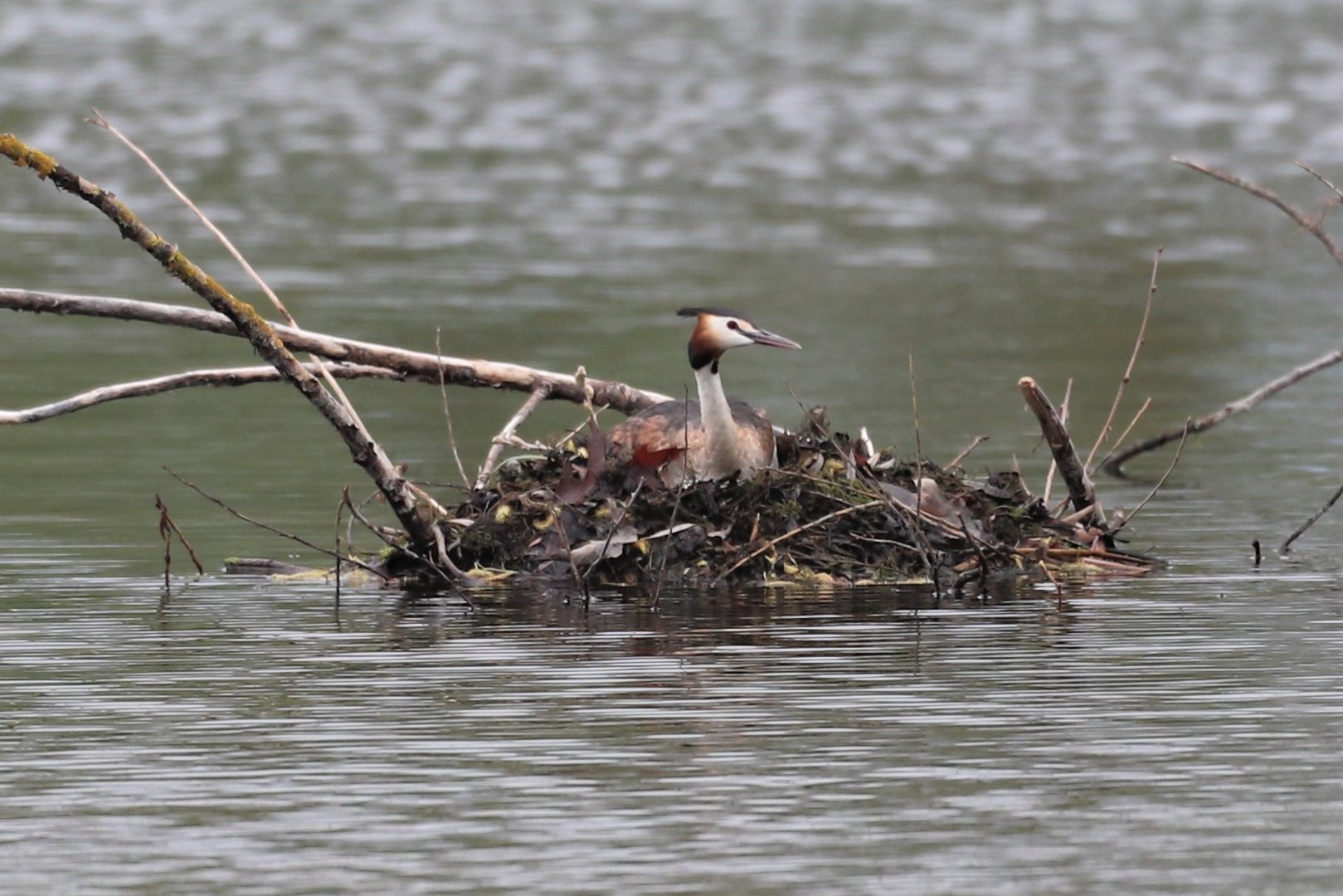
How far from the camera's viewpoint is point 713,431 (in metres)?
12.5

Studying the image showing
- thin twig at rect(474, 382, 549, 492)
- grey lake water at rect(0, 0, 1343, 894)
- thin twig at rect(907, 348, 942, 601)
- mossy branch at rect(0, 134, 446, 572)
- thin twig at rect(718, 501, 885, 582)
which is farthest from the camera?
thin twig at rect(474, 382, 549, 492)

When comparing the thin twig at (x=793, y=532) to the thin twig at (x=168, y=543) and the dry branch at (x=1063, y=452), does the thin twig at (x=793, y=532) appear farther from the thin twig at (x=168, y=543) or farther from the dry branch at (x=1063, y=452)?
the thin twig at (x=168, y=543)

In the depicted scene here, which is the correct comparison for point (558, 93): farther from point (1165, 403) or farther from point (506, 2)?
point (1165, 403)

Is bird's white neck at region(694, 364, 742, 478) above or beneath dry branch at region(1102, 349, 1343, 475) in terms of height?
beneath

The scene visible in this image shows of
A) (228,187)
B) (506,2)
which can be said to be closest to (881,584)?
(228,187)

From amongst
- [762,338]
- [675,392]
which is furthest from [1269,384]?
[675,392]

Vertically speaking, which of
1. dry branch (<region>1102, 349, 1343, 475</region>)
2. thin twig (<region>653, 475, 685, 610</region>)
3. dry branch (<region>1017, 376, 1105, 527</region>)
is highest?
dry branch (<region>1102, 349, 1343, 475</region>)

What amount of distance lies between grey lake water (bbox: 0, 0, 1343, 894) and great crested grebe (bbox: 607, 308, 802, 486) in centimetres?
77

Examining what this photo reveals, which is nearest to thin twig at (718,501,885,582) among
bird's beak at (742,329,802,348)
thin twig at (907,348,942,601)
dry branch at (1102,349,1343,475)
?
thin twig at (907,348,942,601)

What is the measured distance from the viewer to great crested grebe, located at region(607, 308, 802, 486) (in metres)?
12.5

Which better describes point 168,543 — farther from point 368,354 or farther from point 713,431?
point 713,431

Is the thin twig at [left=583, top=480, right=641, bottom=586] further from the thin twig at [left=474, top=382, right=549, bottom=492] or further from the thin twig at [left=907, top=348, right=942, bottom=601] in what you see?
the thin twig at [left=907, top=348, right=942, bottom=601]

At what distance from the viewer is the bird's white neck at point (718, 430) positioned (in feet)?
41.0

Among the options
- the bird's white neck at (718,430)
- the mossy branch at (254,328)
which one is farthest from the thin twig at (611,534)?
the mossy branch at (254,328)
